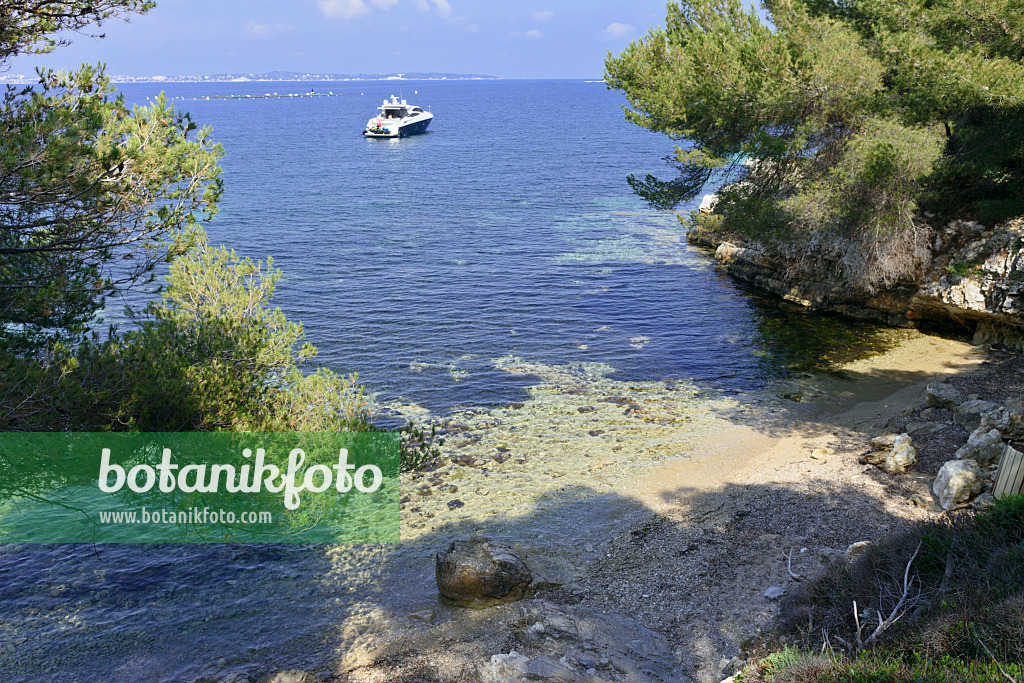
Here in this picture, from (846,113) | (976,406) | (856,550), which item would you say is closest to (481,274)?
(846,113)

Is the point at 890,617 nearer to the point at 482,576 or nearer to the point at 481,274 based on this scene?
the point at 482,576

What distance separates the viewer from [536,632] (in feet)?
31.0

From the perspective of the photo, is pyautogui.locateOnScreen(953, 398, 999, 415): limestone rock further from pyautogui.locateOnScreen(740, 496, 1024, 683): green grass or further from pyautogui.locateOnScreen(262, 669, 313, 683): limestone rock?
pyautogui.locateOnScreen(262, 669, 313, 683): limestone rock

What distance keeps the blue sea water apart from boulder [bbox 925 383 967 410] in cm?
489

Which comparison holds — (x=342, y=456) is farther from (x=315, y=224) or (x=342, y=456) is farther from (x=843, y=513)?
(x=315, y=224)

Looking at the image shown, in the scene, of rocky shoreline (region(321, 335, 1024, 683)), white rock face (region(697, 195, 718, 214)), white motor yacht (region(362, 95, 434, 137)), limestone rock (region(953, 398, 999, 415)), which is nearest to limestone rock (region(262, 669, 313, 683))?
rocky shoreline (region(321, 335, 1024, 683))

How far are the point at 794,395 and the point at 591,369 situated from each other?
5.85m

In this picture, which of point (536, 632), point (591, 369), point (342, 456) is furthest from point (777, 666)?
point (591, 369)

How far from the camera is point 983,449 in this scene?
12234mm

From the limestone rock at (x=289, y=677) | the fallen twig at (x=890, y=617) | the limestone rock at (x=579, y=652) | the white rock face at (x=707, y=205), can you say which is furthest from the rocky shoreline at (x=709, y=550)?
the white rock face at (x=707, y=205)

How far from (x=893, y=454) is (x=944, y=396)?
140 inches

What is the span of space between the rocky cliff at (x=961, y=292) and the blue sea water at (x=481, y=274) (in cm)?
338

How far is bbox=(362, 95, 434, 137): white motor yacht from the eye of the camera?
9550 centimetres

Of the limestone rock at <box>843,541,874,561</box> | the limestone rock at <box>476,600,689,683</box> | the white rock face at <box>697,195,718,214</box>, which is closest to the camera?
the limestone rock at <box>476,600,689,683</box>
